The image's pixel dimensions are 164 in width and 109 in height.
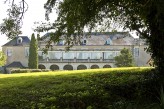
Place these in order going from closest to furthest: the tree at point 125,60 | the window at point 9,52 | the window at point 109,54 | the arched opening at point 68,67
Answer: the tree at point 125,60 → the arched opening at point 68,67 → the window at point 109,54 → the window at point 9,52

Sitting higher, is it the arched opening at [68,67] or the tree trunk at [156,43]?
the tree trunk at [156,43]

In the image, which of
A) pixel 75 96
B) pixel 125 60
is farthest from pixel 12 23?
pixel 125 60

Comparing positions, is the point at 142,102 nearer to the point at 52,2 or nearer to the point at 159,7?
the point at 159,7

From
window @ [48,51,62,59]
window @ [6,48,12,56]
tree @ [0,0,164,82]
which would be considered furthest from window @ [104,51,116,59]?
tree @ [0,0,164,82]

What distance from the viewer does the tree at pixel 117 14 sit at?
30.8 ft

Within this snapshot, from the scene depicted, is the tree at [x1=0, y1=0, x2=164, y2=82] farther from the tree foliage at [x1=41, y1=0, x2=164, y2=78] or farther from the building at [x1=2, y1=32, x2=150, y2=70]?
the building at [x1=2, y1=32, x2=150, y2=70]

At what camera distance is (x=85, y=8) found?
33.5 ft

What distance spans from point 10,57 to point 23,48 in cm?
382

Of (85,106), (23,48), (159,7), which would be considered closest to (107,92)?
(85,106)

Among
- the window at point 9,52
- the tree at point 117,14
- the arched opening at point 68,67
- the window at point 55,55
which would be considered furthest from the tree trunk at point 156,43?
the window at point 9,52

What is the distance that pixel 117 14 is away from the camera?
14.1 metres

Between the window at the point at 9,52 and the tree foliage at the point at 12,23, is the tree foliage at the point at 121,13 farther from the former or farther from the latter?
the window at the point at 9,52

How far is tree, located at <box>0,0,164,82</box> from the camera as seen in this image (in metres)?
9.38

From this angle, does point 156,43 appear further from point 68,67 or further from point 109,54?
point 109,54
